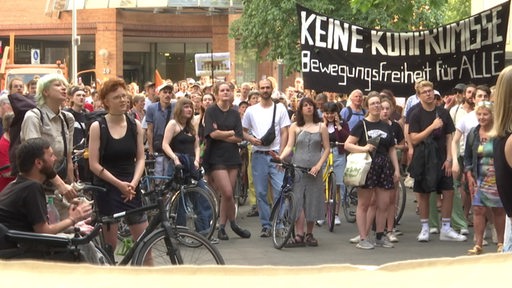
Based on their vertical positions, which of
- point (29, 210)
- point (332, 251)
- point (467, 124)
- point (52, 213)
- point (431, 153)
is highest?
point (467, 124)

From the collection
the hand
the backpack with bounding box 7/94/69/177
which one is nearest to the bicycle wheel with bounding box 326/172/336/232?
the backpack with bounding box 7/94/69/177

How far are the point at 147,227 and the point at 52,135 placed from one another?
4.41 feet

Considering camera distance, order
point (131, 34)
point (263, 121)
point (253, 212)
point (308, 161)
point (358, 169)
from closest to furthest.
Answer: point (358, 169) < point (308, 161) < point (263, 121) < point (253, 212) < point (131, 34)

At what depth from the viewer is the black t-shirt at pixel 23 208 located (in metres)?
5.64

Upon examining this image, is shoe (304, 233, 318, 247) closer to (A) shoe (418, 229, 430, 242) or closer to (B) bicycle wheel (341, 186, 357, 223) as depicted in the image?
(A) shoe (418, 229, 430, 242)

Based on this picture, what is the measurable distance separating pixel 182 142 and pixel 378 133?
2.35 metres

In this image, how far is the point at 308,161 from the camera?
10.8 meters

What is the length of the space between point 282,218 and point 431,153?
1.96 metres

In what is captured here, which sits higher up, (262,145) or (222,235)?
(262,145)

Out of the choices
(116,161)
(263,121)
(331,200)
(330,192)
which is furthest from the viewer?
(330,192)

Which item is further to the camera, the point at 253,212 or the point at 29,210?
the point at 253,212

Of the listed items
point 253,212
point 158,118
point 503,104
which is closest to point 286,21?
point 253,212

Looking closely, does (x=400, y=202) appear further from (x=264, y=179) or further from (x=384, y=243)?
(x=264, y=179)

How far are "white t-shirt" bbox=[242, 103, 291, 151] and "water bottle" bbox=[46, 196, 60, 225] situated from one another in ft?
17.2
